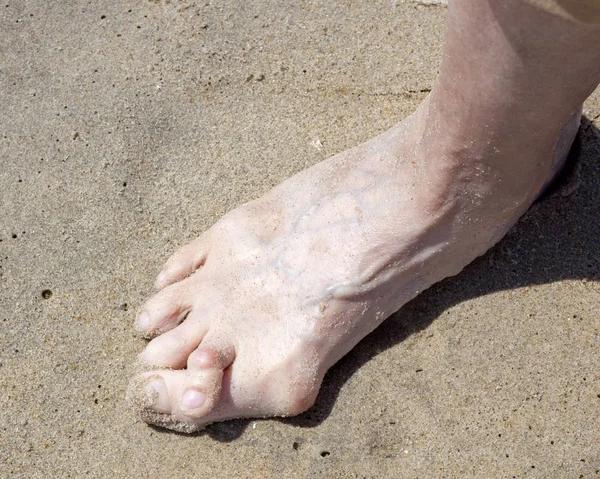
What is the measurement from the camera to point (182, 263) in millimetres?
1614

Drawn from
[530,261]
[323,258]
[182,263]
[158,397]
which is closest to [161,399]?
[158,397]

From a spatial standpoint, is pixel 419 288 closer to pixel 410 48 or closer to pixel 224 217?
pixel 224 217

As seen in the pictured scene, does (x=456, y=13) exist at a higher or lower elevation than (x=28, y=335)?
higher

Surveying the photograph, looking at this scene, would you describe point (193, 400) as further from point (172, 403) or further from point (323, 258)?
point (323, 258)

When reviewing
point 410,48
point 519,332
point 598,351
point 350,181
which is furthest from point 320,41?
point 598,351

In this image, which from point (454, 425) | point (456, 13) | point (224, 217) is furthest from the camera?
point (224, 217)

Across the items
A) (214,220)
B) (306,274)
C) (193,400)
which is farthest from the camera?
(214,220)

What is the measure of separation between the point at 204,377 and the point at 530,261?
81 cm

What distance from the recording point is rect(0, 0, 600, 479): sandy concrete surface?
1449mm

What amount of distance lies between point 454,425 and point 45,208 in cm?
111

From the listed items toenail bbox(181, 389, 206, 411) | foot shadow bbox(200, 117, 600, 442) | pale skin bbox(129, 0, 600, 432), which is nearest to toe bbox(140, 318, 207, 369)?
pale skin bbox(129, 0, 600, 432)

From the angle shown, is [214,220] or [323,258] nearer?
[323,258]

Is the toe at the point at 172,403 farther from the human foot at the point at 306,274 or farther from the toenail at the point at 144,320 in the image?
the toenail at the point at 144,320

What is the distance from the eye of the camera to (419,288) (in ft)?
5.14
